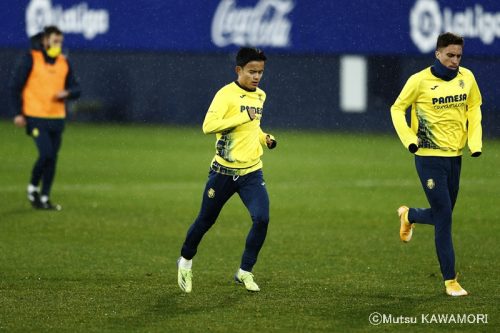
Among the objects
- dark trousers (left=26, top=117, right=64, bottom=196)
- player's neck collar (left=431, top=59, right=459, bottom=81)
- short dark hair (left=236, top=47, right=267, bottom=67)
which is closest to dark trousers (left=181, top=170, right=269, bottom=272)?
short dark hair (left=236, top=47, right=267, bottom=67)

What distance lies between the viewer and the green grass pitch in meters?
8.89

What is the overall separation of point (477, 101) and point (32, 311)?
13.3ft

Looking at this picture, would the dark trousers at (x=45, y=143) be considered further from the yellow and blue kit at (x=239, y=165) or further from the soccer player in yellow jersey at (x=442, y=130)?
the soccer player in yellow jersey at (x=442, y=130)

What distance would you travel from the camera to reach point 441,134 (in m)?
9.78

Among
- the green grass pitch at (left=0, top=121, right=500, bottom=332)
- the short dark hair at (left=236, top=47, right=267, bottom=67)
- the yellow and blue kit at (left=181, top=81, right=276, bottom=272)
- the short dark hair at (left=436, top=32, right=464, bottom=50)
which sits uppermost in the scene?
the short dark hair at (left=436, top=32, right=464, bottom=50)

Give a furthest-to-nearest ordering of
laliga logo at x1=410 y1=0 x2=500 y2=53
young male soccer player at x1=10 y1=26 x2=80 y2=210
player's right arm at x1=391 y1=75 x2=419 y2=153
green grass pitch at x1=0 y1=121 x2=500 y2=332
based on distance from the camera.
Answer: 1. laliga logo at x1=410 y1=0 x2=500 y2=53
2. young male soccer player at x1=10 y1=26 x2=80 y2=210
3. player's right arm at x1=391 y1=75 x2=419 y2=153
4. green grass pitch at x1=0 y1=121 x2=500 y2=332

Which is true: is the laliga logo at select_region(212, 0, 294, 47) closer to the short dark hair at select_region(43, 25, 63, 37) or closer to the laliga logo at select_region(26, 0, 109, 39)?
the laliga logo at select_region(26, 0, 109, 39)

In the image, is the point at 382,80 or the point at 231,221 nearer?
the point at 231,221

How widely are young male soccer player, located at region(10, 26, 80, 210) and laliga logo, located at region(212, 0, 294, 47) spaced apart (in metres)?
12.8

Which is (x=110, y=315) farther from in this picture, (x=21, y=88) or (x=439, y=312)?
(x=21, y=88)

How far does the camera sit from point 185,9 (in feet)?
95.6

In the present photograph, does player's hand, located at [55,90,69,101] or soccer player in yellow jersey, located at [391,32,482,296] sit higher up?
soccer player in yellow jersey, located at [391,32,482,296]

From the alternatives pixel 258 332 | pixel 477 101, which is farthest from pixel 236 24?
pixel 258 332

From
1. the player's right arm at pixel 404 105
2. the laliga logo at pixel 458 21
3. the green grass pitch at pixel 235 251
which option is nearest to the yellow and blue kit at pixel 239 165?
the green grass pitch at pixel 235 251
